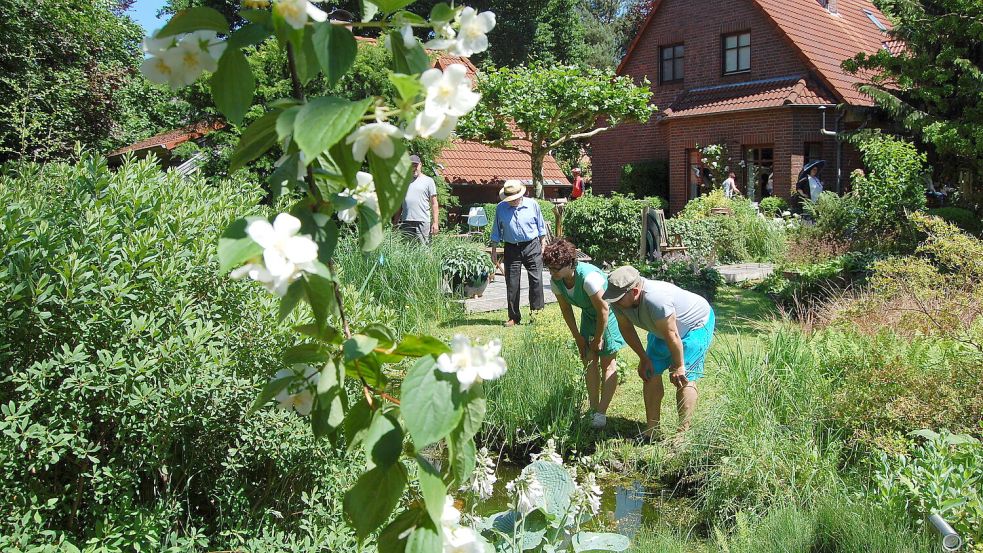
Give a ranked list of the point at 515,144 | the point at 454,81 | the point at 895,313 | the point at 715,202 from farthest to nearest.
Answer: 1. the point at 515,144
2. the point at 715,202
3. the point at 895,313
4. the point at 454,81

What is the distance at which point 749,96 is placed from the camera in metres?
22.0

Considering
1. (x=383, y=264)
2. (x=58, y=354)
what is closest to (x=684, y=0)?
(x=383, y=264)

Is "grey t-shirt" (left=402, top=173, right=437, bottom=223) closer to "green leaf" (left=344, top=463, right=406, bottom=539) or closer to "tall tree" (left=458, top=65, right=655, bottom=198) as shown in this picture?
"green leaf" (left=344, top=463, right=406, bottom=539)

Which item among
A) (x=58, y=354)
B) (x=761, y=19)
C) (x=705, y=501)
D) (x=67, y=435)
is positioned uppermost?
(x=761, y=19)

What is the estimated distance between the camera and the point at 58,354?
2.32 metres

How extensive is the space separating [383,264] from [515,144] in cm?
1681

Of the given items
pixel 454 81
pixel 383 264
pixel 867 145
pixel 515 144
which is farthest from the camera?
pixel 515 144

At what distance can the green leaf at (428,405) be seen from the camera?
39.9 inches

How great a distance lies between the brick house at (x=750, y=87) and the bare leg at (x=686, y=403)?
54.6ft

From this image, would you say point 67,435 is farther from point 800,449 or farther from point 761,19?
point 761,19

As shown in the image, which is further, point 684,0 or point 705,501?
point 684,0

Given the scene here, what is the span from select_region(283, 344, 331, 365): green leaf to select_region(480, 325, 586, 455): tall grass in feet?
13.2

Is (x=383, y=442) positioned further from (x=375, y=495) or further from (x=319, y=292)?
(x=319, y=292)

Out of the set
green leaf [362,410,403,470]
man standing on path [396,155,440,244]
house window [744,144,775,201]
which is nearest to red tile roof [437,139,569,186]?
house window [744,144,775,201]
